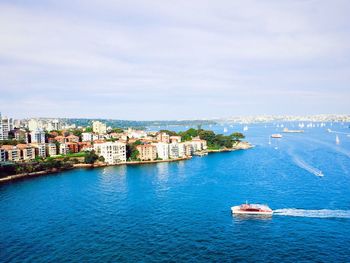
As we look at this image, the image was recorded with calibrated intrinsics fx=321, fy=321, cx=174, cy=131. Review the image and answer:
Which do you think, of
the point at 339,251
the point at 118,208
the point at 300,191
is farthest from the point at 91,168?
the point at 339,251

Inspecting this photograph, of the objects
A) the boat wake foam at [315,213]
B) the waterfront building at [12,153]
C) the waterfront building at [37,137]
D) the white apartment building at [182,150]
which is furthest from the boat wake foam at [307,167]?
the waterfront building at [37,137]

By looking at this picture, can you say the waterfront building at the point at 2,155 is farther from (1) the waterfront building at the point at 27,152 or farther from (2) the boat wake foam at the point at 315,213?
(2) the boat wake foam at the point at 315,213

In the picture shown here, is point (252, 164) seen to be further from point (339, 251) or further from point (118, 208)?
point (339, 251)

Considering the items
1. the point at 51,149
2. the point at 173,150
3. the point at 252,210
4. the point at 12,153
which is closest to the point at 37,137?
the point at 51,149

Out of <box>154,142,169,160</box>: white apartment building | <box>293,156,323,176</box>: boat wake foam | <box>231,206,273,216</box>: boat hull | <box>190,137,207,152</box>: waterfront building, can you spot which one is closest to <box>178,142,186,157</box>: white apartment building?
<box>154,142,169,160</box>: white apartment building

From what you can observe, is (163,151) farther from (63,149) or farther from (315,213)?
(315,213)
